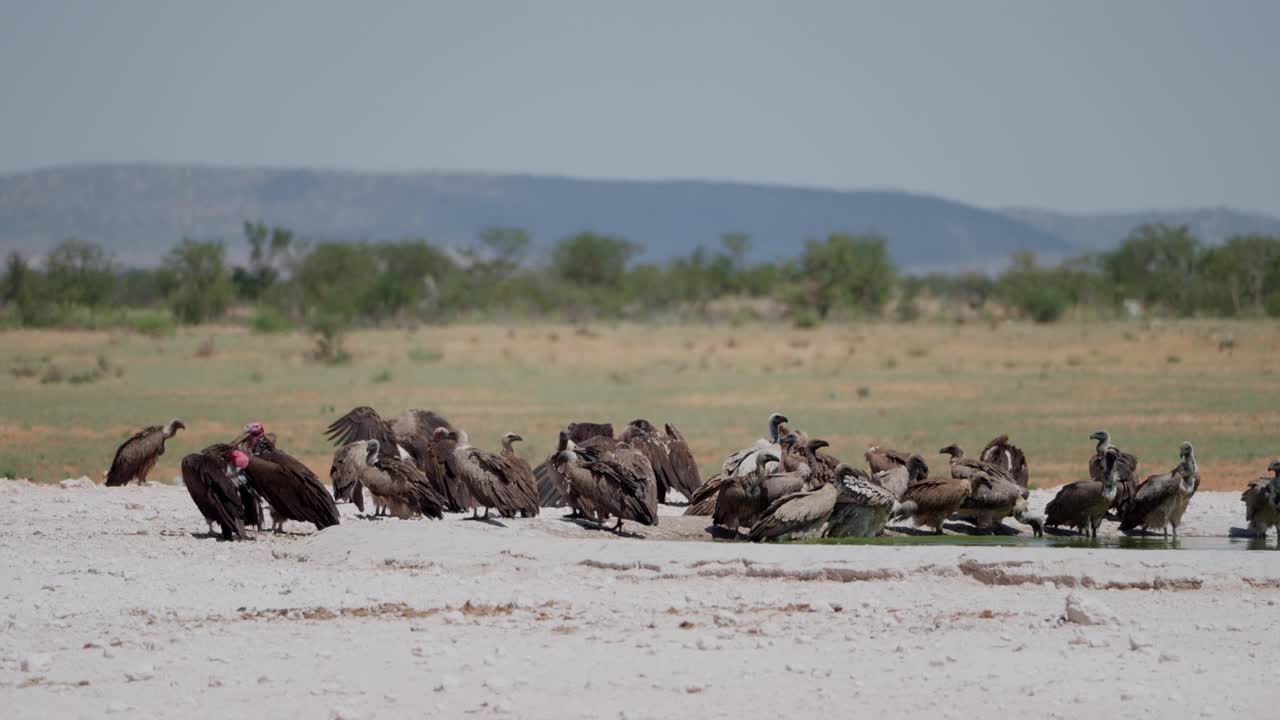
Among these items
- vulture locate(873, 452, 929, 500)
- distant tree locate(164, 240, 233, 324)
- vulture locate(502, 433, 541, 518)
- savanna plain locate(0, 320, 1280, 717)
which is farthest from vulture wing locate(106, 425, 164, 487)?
distant tree locate(164, 240, 233, 324)

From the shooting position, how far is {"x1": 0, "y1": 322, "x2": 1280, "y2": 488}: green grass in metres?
24.4

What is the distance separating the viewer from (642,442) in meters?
15.9

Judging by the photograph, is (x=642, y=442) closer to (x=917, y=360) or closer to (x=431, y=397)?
(x=431, y=397)

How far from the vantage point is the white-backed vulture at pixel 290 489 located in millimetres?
13016

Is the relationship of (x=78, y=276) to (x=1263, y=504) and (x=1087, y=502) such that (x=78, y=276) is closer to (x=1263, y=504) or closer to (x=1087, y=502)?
(x=1087, y=502)

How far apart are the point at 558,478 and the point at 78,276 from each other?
2757 inches

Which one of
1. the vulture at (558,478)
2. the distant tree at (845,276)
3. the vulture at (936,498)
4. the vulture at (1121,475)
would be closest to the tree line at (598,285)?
the distant tree at (845,276)

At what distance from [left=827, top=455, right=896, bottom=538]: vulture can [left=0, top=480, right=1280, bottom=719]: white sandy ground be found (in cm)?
135

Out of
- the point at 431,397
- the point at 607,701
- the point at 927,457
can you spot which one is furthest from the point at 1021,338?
the point at 607,701

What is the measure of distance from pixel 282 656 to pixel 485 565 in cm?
291

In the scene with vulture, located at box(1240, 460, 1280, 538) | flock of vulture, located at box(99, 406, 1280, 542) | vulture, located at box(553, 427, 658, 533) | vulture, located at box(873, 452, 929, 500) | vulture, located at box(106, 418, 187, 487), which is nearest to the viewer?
flock of vulture, located at box(99, 406, 1280, 542)

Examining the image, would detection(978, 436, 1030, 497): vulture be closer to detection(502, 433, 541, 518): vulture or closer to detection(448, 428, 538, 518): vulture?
detection(502, 433, 541, 518): vulture

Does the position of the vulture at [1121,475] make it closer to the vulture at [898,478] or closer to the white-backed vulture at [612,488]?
the vulture at [898,478]

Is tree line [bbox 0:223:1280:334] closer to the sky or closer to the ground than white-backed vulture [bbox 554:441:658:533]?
closer to the sky
